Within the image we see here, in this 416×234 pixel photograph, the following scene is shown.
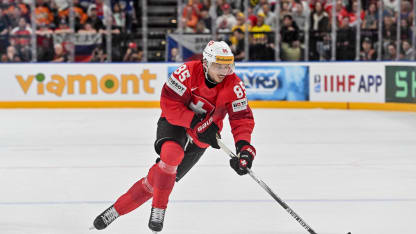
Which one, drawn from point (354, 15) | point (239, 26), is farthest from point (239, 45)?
point (354, 15)

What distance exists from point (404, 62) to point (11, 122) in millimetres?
6231

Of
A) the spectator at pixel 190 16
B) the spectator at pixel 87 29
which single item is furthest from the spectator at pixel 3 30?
the spectator at pixel 190 16

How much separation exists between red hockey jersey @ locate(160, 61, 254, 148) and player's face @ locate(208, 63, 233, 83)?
0.10 m

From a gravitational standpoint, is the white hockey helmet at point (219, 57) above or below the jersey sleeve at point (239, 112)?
above

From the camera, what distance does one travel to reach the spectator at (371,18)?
1391 cm

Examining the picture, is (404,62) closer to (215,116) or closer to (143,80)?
(143,80)

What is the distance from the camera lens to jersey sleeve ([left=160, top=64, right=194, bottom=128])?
15.3ft

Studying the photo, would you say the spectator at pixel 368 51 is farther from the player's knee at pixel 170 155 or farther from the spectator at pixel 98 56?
the player's knee at pixel 170 155

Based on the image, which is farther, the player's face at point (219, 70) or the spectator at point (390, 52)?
the spectator at point (390, 52)

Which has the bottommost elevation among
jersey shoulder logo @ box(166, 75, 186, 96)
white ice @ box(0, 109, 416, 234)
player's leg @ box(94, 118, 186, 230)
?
white ice @ box(0, 109, 416, 234)

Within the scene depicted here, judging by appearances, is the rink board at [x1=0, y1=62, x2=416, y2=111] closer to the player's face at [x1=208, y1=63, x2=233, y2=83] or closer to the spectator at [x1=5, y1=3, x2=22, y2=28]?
the spectator at [x1=5, y1=3, x2=22, y2=28]

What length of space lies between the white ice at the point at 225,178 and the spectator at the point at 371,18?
2.29m

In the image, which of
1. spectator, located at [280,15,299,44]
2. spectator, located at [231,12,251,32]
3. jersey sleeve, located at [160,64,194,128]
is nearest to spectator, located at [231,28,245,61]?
spectator, located at [231,12,251,32]

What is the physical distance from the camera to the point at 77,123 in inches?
461
